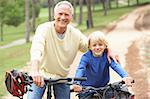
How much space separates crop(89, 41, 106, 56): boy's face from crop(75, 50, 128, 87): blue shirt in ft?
0.30

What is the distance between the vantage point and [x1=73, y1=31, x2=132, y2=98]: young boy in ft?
17.5

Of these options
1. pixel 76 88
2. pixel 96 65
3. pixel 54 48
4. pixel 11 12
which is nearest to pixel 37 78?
pixel 76 88

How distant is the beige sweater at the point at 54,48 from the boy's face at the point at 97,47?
25cm

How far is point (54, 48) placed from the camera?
5355mm

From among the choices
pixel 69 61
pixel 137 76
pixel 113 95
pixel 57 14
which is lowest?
pixel 137 76

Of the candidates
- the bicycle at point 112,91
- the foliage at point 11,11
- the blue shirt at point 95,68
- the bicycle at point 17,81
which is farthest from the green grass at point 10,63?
the foliage at point 11,11

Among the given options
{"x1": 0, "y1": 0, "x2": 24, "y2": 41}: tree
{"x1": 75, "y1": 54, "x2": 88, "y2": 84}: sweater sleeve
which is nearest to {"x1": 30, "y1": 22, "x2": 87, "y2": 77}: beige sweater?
{"x1": 75, "y1": 54, "x2": 88, "y2": 84}: sweater sleeve

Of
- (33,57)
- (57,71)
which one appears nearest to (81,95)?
(57,71)

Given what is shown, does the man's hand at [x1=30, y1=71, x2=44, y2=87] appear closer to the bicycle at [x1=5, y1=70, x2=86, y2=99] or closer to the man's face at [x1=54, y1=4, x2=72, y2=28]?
the bicycle at [x1=5, y1=70, x2=86, y2=99]

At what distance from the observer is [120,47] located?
25.7 m

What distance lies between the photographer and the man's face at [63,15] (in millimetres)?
5234

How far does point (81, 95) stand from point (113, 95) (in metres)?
0.44

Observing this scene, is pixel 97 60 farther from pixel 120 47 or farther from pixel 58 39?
pixel 120 47

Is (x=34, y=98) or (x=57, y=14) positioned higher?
(x=57, y=14)
